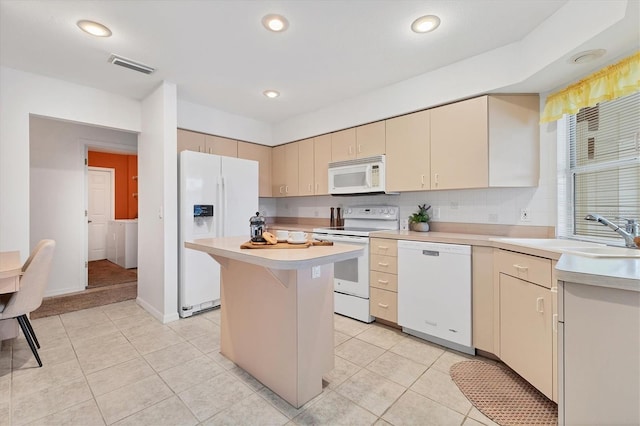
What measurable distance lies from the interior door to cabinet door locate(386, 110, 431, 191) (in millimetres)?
6326

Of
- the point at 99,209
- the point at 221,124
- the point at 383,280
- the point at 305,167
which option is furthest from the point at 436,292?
the point at 99,209

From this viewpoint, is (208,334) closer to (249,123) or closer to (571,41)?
(249,123)

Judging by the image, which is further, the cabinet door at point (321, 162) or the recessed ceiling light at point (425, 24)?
the cabinet door at point (321, 162)

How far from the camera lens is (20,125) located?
2.70 meters

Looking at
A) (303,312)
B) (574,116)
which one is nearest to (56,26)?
(303,312)

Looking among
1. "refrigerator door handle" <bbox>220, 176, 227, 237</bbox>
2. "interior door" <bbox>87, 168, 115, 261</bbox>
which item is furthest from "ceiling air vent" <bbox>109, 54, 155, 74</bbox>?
"interior door" <bbox>87, 168, 115, 261</bbox>

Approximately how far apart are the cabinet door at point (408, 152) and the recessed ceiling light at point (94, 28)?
2.55m

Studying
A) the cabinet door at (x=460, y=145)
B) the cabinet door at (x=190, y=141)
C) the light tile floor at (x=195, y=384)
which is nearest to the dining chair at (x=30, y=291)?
the light tile floor at (x=195, y=384)

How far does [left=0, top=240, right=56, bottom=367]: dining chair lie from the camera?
2.05 m

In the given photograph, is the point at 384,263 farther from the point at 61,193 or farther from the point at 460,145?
the point at 61,193

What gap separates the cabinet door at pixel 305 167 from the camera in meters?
3.95

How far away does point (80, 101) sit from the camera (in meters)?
3.00

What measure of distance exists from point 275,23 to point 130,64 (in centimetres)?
150

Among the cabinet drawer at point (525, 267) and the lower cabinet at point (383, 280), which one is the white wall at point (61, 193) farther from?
the cabinet drawer at point (525, 267)
